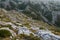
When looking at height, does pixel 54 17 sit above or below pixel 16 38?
below

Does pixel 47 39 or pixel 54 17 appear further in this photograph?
pixel 54 17

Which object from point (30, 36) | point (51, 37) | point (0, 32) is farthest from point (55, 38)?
point (0, 32)

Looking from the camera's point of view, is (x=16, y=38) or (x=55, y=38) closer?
(x=16, y=38)

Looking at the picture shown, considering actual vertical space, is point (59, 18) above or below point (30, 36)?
below

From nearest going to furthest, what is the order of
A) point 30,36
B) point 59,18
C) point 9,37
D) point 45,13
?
1. point 9,37
2. point 30,36
3. point 59,18
4. point 45,13

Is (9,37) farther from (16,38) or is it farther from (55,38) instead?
(55,38)

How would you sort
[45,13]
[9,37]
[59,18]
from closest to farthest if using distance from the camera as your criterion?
1. [9,37]
2. [59,18]
3. [45,13]

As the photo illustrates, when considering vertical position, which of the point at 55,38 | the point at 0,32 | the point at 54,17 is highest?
the point at 0,32

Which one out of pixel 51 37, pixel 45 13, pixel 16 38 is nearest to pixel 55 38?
pixel 51 37


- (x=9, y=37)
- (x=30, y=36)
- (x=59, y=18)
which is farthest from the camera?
(x=59, y=18)

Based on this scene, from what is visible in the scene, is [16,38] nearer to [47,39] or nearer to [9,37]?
[9,37]
